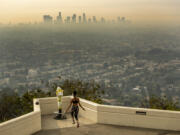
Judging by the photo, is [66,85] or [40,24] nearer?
[66,85]

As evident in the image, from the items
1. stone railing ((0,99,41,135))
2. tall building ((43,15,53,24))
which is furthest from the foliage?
tall building ((43,15,53,24))

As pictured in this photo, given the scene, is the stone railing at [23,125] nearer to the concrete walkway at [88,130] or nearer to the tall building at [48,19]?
the concrete walkway at [88,130]

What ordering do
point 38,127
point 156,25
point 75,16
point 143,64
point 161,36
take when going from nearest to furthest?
point 38,127 → point 143,64 → point 75,16 → point 161,36 → point 156,25

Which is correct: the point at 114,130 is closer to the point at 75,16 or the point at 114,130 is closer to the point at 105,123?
the point at 105,123

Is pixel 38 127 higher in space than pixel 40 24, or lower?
lower

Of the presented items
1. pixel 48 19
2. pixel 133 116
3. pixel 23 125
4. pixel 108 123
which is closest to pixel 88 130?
pixel 108 123

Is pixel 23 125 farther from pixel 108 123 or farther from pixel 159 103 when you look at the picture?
pixel 159 103

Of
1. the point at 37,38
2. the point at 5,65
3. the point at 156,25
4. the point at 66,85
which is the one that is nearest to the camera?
the point at 66,85

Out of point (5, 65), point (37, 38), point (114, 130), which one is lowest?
point (114, 130)

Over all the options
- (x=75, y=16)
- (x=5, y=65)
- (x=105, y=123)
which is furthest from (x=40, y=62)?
(x=105, y=123)
